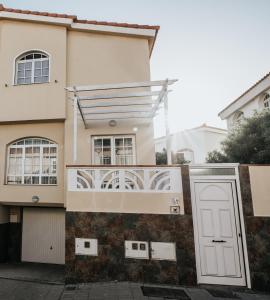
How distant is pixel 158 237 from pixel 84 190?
2.48 meters

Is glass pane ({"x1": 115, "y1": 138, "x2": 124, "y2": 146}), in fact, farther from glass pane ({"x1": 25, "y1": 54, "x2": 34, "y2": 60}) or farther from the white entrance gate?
glass pane ({"x1": 25, "y1": 54, "x2": 34, "y2": 60})

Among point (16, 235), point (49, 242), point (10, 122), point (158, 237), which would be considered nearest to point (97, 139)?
point (10, 122)

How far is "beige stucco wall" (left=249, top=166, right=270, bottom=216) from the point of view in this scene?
5336mm

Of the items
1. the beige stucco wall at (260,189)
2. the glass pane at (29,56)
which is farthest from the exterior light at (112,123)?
the beige stucco wall at (260,189)

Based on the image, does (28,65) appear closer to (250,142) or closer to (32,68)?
(32,68)

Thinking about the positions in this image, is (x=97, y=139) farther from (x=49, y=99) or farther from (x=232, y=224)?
(x=232, y=224)

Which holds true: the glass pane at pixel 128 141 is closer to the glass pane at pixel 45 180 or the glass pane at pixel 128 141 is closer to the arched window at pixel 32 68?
the glass pane at pixel 45 180

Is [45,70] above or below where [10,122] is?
above

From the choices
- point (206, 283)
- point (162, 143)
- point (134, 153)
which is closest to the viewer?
point (206, 283)

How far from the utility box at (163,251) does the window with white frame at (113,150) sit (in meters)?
3.34

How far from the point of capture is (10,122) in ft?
27.0

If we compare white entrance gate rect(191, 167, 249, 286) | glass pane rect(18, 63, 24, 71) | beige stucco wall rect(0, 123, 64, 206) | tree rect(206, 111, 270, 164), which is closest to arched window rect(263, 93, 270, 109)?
tree rect(206, 111, 270, 164)

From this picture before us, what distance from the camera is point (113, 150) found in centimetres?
796

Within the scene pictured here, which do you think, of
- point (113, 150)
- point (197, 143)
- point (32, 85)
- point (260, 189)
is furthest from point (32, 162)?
point (197, 143)
